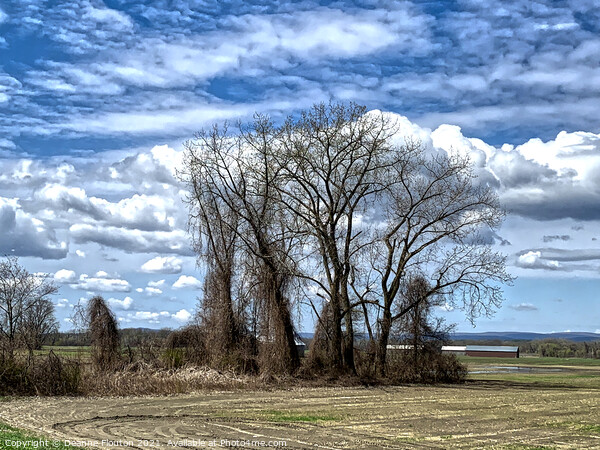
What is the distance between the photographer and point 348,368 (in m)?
33.2

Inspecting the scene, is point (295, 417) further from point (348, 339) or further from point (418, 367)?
point (418, 367)

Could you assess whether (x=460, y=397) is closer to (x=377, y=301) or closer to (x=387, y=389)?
(x=387, y=389)

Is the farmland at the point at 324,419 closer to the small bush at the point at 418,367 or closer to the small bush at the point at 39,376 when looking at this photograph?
the small bush at the point at 39,376

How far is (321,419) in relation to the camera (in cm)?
1877

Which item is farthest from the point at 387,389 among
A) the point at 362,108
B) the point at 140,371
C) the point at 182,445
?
the point at 182,445

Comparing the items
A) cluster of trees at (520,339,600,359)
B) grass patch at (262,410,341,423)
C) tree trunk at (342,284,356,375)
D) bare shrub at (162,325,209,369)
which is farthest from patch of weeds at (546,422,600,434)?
cluster of trees at (520,339,600,359)

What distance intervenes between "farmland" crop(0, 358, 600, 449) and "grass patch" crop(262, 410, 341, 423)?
1.0 inches

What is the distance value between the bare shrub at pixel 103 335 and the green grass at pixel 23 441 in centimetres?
A: 1467

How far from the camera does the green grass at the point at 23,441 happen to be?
40.3 feet

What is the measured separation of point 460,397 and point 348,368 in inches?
302

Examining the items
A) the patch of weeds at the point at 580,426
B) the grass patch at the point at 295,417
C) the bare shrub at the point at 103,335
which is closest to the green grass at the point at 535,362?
the bare shrub at the point at 103,335

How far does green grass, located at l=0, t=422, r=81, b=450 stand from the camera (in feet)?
40.3

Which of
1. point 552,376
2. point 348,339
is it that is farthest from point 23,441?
point 552,376

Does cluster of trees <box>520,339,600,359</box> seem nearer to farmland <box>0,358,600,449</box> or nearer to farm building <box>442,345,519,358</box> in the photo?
farm building <box>442,345,519,358</box>
